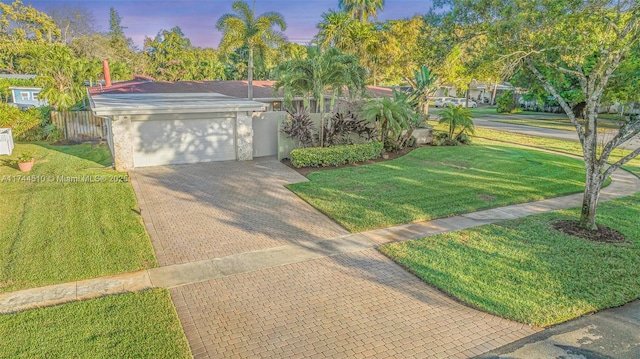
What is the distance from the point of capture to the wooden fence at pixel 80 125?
65.2 ft

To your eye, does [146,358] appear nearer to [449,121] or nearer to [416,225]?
[416,225]

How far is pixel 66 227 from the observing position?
9109mm

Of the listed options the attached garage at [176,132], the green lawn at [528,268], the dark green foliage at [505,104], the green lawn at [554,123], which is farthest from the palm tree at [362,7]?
the green lawn at [528,268]

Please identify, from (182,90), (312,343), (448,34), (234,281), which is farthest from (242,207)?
(182,90)

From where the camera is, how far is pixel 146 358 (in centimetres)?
503

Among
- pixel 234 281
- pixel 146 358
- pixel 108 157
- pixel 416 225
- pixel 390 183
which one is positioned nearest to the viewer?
pixel 146 358

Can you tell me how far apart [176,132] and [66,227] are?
23.0 feet

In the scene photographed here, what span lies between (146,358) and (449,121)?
60.3 ft

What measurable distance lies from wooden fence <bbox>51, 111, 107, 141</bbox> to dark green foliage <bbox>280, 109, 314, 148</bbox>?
395 inches

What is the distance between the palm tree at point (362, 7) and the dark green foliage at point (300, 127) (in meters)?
24.5

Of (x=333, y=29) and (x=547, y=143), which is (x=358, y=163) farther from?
(x=333, y=29)

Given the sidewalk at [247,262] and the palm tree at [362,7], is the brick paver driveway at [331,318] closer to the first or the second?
the sidewalk at [247,262]

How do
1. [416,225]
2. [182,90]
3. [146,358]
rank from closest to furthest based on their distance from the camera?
1. [146,358]
2. [416,225]
3. [182,90]

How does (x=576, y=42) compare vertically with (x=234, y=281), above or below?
above
